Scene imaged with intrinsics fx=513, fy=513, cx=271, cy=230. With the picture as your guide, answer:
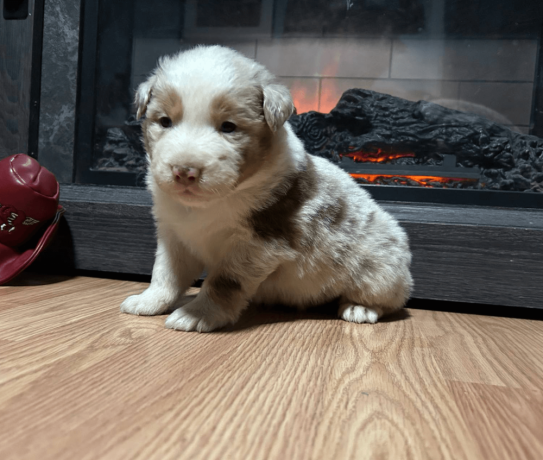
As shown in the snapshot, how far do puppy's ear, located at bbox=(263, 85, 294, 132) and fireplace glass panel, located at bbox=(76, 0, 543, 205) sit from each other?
1.14 meters

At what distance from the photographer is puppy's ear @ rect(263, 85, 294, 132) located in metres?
1.59

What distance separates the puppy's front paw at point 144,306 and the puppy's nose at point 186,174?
0.54 m

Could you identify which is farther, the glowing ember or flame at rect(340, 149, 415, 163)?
flame at rect(340, 149, 415, 163)

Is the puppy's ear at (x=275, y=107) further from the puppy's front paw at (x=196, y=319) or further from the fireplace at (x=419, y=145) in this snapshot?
the fireplace at (x=419, y=145)

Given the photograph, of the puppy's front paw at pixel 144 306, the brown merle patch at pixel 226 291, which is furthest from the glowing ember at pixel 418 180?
the puppy's front paw at pixel 144 306

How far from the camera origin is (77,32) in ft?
9.23

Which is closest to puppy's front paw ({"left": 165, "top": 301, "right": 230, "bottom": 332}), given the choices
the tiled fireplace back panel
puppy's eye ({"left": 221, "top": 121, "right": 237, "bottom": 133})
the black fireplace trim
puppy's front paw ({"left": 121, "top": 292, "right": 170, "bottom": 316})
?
puppy's front paw ({"left": 121, "top": 292, "right": 170, "bottom": 316})

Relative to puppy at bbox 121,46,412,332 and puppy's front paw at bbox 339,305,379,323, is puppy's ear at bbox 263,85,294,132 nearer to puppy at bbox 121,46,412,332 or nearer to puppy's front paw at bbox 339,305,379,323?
puppy at bbox 121,46,412,332

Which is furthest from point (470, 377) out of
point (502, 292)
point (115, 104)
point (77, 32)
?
point (77, 32)

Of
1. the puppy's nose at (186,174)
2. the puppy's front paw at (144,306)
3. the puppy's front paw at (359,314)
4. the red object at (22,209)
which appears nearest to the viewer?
the puppy's nose at (186,174)

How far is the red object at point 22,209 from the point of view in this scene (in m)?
2.17

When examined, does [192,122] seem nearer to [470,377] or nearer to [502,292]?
[470,377]

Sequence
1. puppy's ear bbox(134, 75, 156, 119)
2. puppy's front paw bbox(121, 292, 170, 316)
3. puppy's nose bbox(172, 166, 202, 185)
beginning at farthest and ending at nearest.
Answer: puppy's front paw bbox(121, 292, 170, 316) → puppy's ear bbox(134, 75, 156, 119) → puppy's nose bbox(172, 166, 202, 185)

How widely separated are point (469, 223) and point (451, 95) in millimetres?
799
